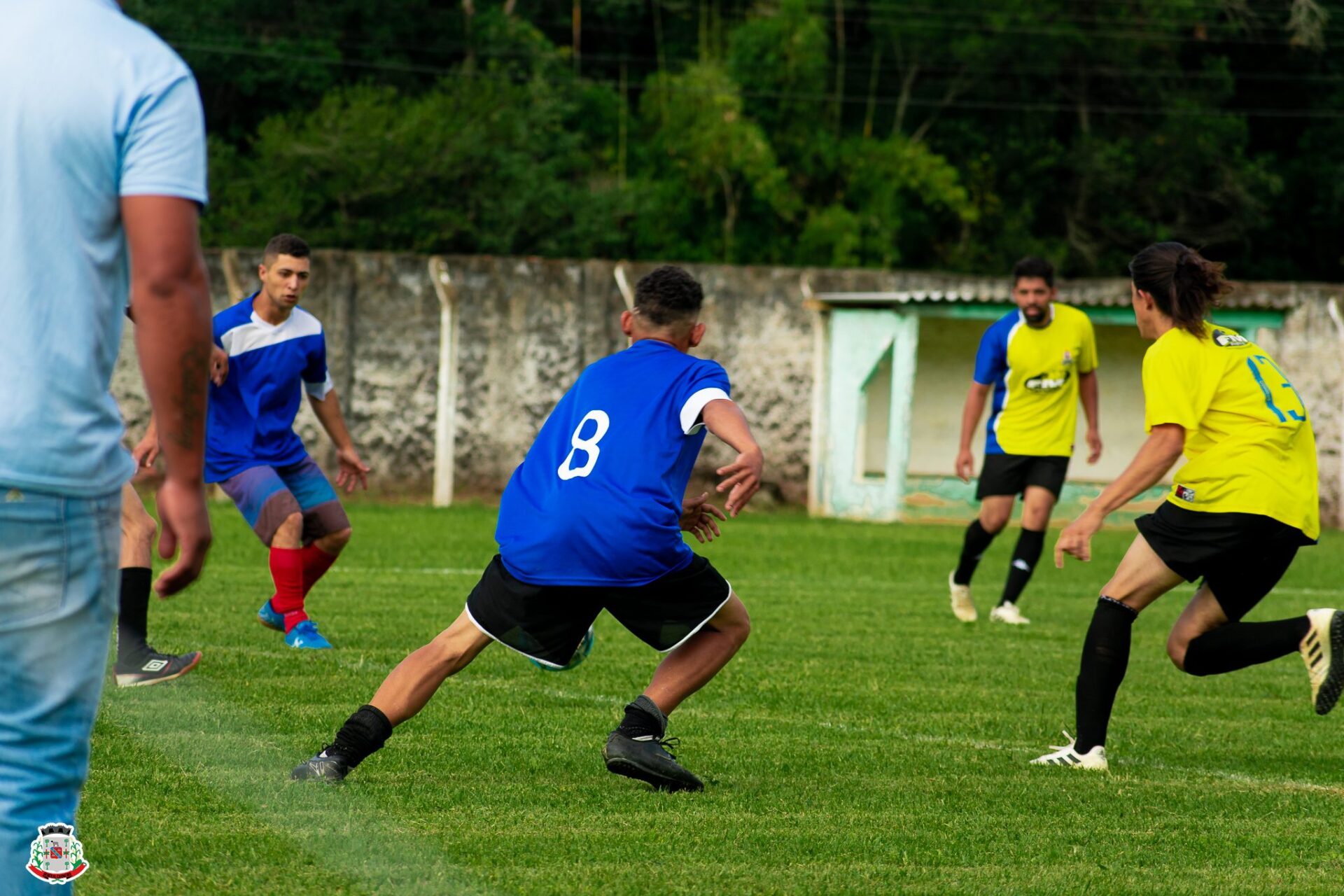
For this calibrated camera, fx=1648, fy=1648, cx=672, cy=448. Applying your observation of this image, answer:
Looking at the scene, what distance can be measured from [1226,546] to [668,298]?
2.21m

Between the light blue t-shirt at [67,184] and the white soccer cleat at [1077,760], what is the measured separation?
13.7 ft

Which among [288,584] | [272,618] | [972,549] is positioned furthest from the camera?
[972,549]

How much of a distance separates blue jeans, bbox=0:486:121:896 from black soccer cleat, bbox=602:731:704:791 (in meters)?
2.65

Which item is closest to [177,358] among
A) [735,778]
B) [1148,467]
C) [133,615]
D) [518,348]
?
[735,778]

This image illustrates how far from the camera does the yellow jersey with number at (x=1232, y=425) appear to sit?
5.79m

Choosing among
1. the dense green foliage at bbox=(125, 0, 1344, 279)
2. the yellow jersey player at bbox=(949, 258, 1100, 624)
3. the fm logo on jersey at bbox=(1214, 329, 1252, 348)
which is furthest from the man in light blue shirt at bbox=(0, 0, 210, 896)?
the dense green foliage at bbox=(125, 0, 1344, 279)

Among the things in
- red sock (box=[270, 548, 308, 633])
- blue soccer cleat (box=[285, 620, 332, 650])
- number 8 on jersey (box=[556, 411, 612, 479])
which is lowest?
blue soccer cleat (box=[285, 620, 332, 650])

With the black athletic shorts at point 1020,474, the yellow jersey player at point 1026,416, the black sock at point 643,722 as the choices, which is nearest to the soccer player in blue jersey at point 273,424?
the black sock at point 643,722

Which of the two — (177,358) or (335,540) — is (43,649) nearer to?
(177,358)

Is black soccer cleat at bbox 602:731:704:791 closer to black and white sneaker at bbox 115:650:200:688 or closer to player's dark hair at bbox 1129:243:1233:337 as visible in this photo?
player's dark hair at bbox 1129:243:1233:337

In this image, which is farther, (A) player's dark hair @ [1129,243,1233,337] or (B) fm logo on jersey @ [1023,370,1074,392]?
(B) fm logo on jersey @ [1023,370,1074,392]

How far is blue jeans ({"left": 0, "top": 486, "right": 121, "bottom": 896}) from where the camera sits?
8.64ft

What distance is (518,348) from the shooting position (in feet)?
69.2

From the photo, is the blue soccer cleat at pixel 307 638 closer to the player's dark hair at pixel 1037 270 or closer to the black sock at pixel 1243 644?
the black sock at pixel 1243 644
